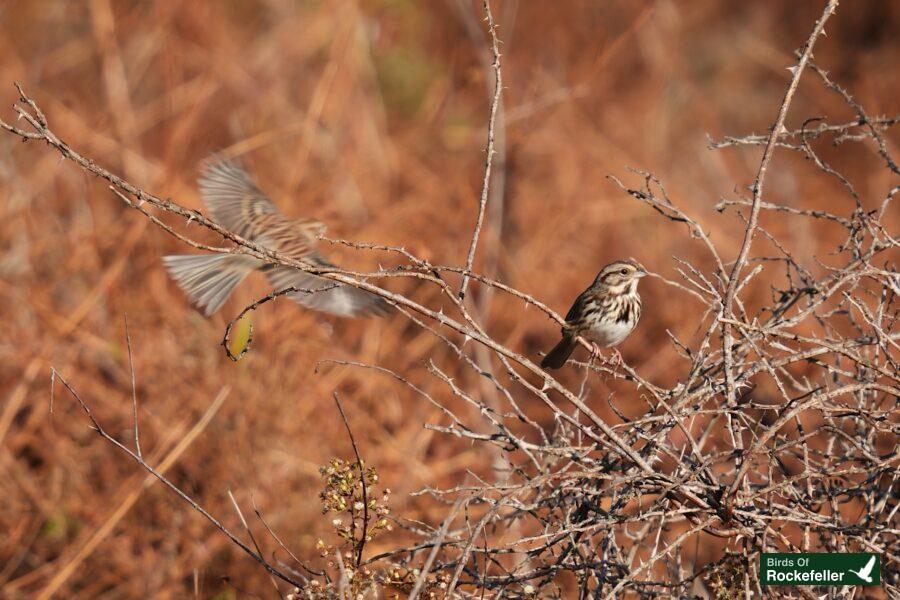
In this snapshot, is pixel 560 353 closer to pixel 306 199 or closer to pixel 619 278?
pixel 619 278

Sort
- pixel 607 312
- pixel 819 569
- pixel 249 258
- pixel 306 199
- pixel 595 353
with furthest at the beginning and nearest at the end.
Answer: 1. pixel 306 199
2. pixel 607 312
3. pixel 595 353
4. pixel 249 258
5. pixel 819 569

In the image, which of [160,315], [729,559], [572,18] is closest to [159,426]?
[160,315]

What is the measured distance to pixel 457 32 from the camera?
862cm

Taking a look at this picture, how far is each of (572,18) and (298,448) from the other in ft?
22.2

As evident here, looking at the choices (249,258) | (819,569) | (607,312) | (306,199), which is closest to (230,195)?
(249,258)

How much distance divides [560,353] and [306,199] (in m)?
2.73

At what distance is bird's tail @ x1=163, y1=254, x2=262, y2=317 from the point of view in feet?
10.5

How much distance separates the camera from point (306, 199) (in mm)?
6086

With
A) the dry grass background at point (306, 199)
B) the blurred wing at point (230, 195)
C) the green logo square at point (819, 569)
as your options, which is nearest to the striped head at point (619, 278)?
the dry grass background at point (306, 199)

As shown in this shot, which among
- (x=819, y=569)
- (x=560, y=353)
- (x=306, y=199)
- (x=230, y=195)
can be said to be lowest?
(x=819, y=569)

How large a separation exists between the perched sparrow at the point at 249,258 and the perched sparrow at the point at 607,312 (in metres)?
0.79

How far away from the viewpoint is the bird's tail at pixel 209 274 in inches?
126

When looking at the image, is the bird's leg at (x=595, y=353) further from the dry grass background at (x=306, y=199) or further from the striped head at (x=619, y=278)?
the dry grass background at (x=306, y=199)

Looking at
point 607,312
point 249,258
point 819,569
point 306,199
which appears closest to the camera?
point 819,569
